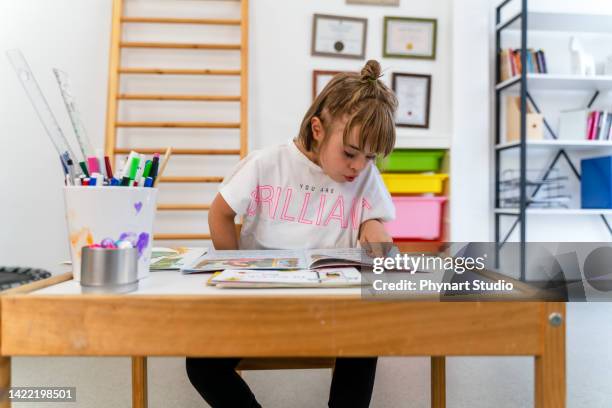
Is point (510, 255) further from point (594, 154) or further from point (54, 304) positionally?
point (54, 304)

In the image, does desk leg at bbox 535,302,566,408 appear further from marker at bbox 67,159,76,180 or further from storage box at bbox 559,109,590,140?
storage box at bbox 559,109,590,140

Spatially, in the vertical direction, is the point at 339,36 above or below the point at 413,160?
above

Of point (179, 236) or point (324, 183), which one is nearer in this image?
point (324, 183)

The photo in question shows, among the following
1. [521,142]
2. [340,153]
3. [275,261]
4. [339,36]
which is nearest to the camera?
[275,261]

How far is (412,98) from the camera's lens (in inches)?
98.9

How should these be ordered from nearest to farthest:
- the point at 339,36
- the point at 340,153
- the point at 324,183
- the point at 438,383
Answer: the point at 438,383 → the point at 340,153 → the point at 324,183 → the point at 339,36

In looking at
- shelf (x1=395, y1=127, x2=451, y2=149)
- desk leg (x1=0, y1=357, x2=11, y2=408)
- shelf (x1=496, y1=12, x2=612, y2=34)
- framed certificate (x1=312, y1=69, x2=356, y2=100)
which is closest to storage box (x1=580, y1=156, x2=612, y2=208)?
shelf (x1=496, y1=12, x2=612, y2=34)

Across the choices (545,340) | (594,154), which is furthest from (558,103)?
(545,340)

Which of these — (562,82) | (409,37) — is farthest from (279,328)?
(562,82)

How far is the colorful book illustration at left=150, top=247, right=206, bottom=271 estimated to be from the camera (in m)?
0.71

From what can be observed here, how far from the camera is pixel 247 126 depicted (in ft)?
7.62

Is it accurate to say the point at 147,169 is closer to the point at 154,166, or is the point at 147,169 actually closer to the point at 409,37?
the point at 154,166

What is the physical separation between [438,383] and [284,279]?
0.58m

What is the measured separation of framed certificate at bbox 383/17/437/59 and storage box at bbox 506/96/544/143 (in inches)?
20.2
